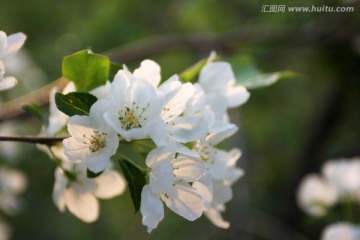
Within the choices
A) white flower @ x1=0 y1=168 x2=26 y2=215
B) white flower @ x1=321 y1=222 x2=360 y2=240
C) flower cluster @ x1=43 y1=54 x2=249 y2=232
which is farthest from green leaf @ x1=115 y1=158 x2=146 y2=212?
white flower @ x1=0 y1=168 x2=26 y2=215

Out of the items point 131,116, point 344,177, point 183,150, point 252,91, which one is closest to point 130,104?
point 131,116

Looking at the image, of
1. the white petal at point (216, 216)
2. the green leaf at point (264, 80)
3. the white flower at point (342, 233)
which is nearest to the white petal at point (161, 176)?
the white petal at point (216, 216)

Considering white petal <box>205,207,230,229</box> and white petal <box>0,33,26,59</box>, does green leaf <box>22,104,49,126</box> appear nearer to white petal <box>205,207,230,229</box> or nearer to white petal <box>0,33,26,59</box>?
white petal <box>0,33,26,59</box>

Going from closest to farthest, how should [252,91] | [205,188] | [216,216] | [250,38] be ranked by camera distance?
[205,188] → [216,216] → [250,38] → [252,91]

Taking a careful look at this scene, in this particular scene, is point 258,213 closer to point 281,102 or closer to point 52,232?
point 281,102

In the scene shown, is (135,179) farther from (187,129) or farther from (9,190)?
(9,190)

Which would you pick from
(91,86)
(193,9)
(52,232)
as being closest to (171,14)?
(193,9)

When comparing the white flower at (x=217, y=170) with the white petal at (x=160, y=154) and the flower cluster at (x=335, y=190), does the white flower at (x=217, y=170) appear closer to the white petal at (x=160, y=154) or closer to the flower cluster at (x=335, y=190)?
the white petal at (x=160, y=154)
